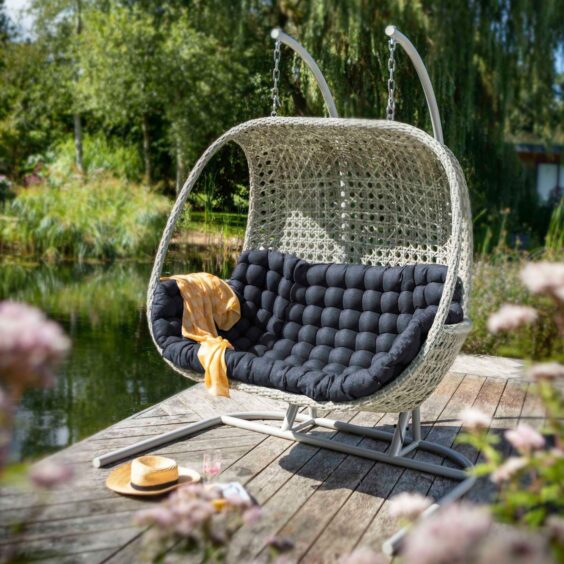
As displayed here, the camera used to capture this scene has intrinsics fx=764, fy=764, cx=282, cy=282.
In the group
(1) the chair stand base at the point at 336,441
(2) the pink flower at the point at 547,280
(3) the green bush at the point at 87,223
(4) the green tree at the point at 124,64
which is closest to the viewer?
(2) the pink flower at the point at 547,280

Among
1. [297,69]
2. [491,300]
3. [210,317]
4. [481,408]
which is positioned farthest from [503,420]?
[297,69]

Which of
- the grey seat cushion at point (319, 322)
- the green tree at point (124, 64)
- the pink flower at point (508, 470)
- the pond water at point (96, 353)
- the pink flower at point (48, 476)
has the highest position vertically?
the green tree at point (124, 64)

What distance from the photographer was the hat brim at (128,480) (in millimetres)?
2324

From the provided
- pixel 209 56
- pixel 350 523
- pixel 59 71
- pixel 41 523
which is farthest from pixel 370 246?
pixel 59 71

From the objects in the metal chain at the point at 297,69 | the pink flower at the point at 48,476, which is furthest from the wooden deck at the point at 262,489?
the metal chain at the point at 297,69

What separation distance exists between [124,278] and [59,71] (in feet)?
23.7

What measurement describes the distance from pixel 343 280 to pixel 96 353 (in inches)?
78.4

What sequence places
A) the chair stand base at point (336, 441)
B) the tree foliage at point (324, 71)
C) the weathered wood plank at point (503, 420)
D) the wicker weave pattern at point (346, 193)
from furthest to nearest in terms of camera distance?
the tree foliage at point (324, 71) → the wicker weave pattern at point (346, 193) → the chair stand base at point (336, 441) → the weathered wood plank at point (503, 420)

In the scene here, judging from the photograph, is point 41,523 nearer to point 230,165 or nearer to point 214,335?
point 214,335

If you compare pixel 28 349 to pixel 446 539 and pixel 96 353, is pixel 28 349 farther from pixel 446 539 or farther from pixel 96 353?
pixel 96 353

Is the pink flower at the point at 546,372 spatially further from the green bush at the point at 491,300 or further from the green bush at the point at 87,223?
the green bush at the point at 87,223

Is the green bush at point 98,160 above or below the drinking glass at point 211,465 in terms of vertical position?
above

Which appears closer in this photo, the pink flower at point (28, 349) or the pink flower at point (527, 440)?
the pink flower at point (28, 349)

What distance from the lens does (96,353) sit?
4.54 meters
